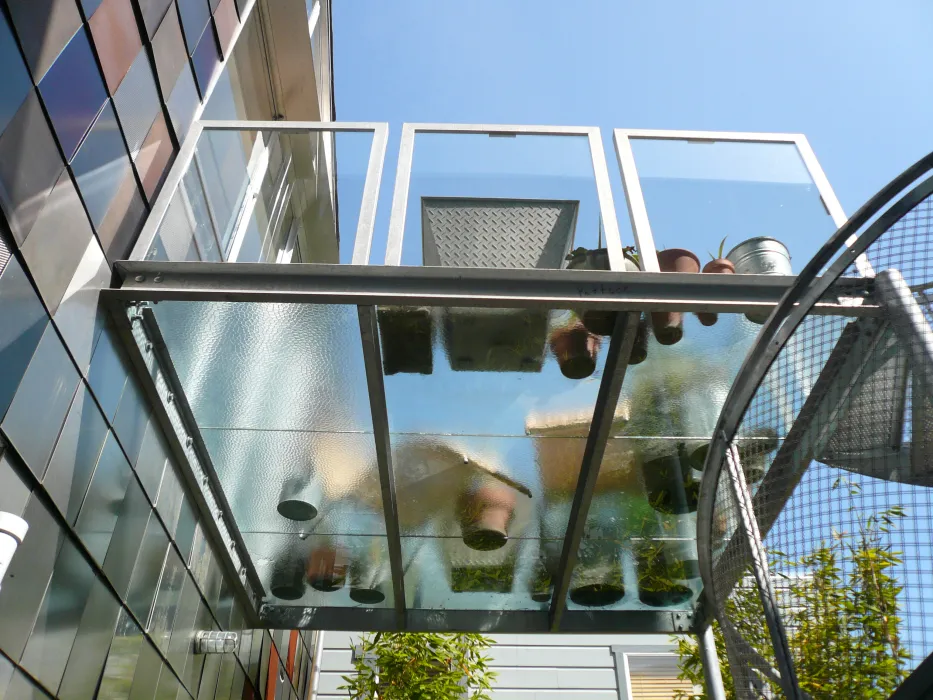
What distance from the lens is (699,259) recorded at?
3.93 metres

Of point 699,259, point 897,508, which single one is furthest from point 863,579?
point 699,259

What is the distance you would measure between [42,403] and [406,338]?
1.63 meters

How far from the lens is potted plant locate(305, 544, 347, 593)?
217 inches

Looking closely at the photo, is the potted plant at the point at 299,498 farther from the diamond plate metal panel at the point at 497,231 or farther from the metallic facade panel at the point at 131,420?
the diamond plate metal panel at the point at 497,231

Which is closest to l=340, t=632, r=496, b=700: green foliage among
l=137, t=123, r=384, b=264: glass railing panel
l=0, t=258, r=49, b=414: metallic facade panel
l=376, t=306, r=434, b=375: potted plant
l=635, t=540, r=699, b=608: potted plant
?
l=635, t=540, r=699, b=608: potted plant

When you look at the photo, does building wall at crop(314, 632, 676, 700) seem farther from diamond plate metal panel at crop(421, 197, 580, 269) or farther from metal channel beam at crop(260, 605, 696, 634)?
diamond plate metal panel at crop(421, 197, 580, 269)

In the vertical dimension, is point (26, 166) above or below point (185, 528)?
above

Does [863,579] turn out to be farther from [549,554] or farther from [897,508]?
[549,554]

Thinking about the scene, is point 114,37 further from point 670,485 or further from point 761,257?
point 670,485

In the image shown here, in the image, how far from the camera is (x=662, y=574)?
569 cm

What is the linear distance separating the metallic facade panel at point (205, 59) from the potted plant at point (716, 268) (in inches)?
136

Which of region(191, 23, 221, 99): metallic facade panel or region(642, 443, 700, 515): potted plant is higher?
region(191, 23, 221, 99): metallic facade panel

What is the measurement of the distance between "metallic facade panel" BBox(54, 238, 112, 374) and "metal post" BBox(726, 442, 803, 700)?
2772 mm

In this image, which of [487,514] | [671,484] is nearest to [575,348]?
[671,484]
